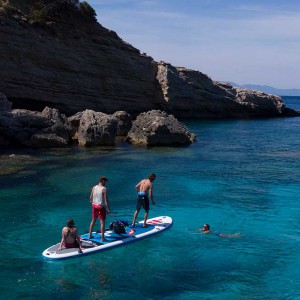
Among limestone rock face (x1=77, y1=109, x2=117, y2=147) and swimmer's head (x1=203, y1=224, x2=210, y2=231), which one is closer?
swimmer's head (x1=203, y1=224, x2=210, y2=231)

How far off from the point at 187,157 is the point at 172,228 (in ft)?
53.7

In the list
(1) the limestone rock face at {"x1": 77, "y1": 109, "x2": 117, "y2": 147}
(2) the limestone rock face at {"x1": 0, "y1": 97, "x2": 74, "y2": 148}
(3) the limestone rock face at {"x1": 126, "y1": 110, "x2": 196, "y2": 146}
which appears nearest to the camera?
(2) the limestone rock face at {"x1": 0, "y1": 97, "x2": 74, "y2": 148}

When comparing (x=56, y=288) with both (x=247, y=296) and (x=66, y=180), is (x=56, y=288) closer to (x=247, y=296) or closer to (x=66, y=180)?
(x=247, y=296)

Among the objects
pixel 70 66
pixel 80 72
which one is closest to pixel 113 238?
pixel 70 66

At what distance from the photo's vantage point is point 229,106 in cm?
7300

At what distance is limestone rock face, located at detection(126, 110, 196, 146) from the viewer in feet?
127

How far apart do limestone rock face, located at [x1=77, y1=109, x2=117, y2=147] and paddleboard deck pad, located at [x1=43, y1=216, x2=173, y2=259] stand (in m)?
20.3

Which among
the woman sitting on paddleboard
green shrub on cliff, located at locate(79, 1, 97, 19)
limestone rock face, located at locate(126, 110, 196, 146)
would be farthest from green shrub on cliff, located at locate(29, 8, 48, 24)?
the woman sitting on paddleboard

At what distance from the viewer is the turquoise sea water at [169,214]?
12938mm

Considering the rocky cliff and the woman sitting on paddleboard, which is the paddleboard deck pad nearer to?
the woman sitting on paddleboard

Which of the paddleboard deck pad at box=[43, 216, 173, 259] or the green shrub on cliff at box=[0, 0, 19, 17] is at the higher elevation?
the green shrub on cliff at box=[0, 0, 19, 17]

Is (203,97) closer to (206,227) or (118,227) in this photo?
(206,227)

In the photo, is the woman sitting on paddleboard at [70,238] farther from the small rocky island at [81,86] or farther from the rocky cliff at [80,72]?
the rocky cliff at [80,72]

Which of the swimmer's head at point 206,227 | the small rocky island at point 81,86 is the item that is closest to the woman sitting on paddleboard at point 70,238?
the swimmer's head at point 206,227
